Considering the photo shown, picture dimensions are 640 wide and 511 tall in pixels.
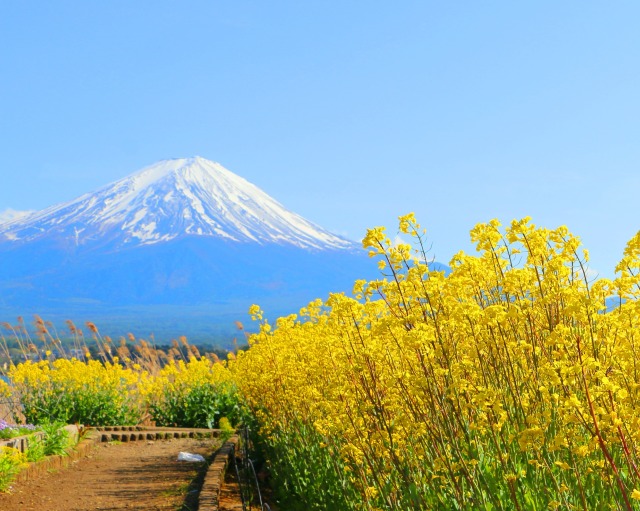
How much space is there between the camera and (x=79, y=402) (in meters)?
13.2

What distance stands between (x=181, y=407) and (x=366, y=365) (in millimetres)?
10539

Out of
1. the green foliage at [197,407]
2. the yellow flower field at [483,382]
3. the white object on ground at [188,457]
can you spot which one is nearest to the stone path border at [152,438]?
the white object on ground at [188,457]

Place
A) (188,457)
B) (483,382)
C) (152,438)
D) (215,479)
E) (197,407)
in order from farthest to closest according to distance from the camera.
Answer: (197,407) < (152,438) < (188,457) < (215,479) < (483,382)

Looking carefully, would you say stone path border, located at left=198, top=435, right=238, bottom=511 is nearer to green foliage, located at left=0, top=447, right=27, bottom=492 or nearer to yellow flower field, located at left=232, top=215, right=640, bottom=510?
yellow flower field, located at left=232, top=215, right=640, bottom=510

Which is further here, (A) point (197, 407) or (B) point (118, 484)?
(A) point (197, 407)

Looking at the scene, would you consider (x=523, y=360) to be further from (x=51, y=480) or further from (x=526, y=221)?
(x=51, y=480)

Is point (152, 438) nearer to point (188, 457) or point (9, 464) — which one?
point (188, 457)

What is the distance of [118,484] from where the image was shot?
898 cm

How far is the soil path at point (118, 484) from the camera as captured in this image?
7.77 m

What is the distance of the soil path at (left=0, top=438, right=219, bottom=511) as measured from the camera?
7.77 m

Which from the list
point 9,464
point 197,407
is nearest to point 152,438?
point 197,407

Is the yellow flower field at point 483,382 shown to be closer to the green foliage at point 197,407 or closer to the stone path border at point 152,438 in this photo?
the stone path border at point 152,438

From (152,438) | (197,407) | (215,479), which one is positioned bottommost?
(215,479)

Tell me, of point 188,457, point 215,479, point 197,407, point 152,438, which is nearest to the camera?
point 215,479
